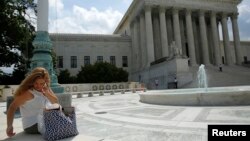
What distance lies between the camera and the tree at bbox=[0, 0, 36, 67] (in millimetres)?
27859

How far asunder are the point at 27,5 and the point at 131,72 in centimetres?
3220

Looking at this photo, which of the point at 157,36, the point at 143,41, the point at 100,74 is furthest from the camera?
the point at 157,36

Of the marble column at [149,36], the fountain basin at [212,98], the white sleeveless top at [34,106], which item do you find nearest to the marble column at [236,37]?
the marble column at [149,36]

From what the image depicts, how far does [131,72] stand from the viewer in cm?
5953

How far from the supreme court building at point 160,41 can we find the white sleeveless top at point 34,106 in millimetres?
35804

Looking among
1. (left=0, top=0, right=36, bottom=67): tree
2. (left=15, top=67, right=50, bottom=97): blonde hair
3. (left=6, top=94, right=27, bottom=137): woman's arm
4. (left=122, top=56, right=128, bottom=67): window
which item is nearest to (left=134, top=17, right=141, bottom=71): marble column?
(left=122, top=56, right=128, bottom=67): window

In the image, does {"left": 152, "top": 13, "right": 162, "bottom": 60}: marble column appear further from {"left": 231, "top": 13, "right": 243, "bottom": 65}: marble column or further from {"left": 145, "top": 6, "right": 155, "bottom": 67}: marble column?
{"left": 231, "top": 13, "right": 243, "bottom": 65}: marble column

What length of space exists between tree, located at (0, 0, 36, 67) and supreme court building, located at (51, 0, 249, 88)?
70.0 ft

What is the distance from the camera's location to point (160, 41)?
5306 cm

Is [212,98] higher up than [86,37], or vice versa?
[86,37]

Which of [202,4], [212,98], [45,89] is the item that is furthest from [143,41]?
[45,89]

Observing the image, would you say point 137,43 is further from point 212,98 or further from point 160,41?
point 212,98

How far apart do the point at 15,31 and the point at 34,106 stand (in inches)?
1049

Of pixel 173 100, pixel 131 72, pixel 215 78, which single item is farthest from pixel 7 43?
pixel 131 72
